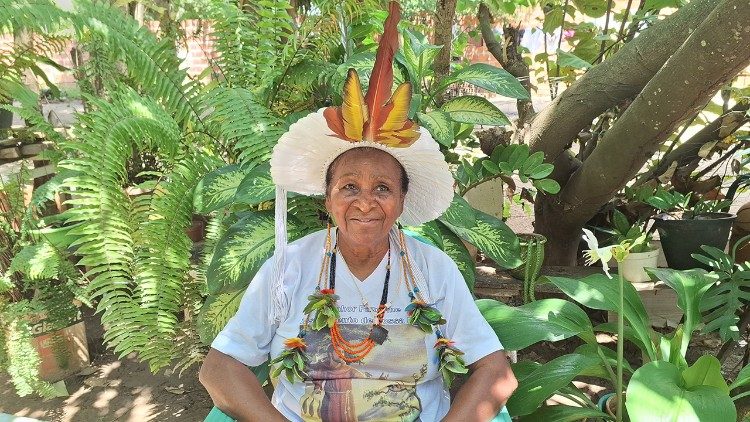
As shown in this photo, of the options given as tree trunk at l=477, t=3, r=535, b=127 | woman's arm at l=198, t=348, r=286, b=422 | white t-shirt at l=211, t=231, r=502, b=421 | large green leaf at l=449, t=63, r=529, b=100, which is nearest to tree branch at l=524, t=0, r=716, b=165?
tree trunk at l=477, t=3, r=535, b=127

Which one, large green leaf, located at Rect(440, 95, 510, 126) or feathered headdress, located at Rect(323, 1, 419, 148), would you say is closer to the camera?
feathered headdress, located at Rect(323, 1, 419, 148)

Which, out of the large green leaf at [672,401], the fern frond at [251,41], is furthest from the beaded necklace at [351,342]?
the fern frond at [251,41]

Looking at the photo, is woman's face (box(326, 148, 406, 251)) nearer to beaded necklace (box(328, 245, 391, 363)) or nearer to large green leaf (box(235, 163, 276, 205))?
beaded necklace (box(328, 245, 391, 363))

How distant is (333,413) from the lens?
173 centimetres

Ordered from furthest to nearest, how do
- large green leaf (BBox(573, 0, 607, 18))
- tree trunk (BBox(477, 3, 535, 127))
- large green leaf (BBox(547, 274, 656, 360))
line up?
large green leaf (BBox(573, 0, 607, 18))
tree trunk (BBox(477, 3, 535, 127))
large green leaf (BBox(547, 274, 656, 360))

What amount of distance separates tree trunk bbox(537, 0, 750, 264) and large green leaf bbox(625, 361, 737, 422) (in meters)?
1.16

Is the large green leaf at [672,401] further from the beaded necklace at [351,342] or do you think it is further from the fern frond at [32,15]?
the fern frond at [32,15]

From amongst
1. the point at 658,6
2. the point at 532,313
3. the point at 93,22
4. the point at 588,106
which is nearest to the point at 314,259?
the point at 532,313

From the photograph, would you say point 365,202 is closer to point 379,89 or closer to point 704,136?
point 379,89

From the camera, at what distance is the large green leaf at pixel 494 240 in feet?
8.32

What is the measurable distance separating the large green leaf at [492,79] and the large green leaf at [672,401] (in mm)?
1229

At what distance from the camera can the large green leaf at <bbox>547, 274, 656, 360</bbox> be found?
7.62 ft

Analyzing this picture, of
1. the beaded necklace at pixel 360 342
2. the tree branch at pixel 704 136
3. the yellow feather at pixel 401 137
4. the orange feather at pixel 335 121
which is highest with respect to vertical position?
the orange feather at pixel 335 121

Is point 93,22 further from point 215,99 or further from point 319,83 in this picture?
point 319,83
